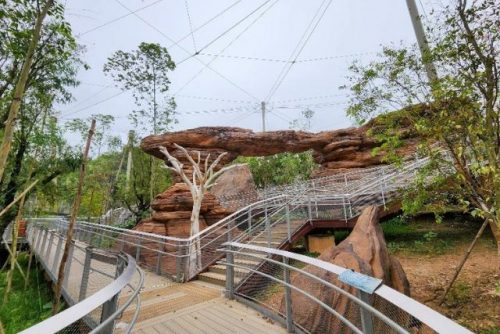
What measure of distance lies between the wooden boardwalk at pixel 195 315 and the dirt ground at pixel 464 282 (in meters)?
3.16

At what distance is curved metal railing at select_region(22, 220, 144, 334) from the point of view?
1.49 metres

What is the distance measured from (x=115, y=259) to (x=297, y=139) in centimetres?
1633

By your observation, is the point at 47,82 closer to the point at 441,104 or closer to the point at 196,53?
the point at 196,53

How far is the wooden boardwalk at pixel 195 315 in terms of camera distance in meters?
3.65

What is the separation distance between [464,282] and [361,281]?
5.79 m

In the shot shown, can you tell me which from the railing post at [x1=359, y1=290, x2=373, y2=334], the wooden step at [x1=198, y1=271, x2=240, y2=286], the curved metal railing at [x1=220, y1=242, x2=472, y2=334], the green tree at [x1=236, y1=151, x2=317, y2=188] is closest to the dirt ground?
the curved metal railing at [x1=220, y1=242, x2=472, y2=334]

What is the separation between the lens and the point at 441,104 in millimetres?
4414

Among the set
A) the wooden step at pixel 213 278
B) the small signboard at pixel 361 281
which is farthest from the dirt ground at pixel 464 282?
the wooden step at pixel 213 278

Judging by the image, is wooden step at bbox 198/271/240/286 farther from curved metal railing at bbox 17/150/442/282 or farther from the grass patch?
the grass patch

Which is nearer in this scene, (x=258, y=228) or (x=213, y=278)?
(x=213, y=278)

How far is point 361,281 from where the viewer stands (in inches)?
84.7

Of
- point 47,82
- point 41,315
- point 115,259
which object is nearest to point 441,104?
point 115,259

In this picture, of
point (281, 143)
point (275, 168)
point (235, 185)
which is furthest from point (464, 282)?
point (275, 168)

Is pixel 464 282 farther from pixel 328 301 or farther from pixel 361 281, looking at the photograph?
pixel 361 281
